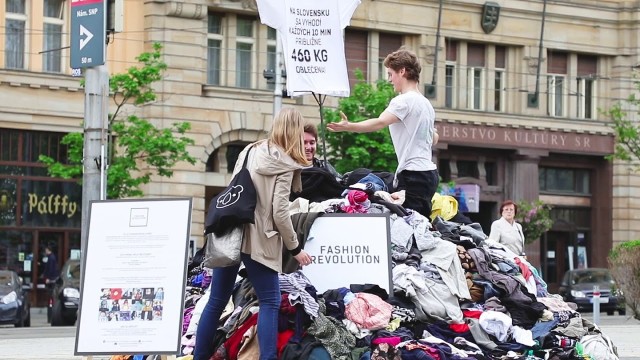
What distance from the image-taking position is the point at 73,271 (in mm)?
34938

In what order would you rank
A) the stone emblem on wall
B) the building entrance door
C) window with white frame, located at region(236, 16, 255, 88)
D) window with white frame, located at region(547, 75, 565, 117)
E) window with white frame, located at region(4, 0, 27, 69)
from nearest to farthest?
window with white frame, located at region(4, 0, 27, 69)
the building entrance door
window with white frame, located at region(236, 16, 255, 88)
the stone emblem on wall
window with white frame, located at region(547, 75, 565, 117)

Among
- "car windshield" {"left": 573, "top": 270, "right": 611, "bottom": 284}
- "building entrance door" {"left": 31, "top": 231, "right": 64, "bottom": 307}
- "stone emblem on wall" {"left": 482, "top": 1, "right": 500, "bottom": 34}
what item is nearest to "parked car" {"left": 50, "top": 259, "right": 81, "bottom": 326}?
"building entrance door" {"left": 31, "top": 231, "right": 64, "bottom": 307}

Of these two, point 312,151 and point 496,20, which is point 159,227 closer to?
point 312,151

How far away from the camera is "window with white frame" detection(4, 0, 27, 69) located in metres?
41.2

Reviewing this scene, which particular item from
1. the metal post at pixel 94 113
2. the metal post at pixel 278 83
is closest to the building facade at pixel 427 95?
the metal post at pixel 278 83

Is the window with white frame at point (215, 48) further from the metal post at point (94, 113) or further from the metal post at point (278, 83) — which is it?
the metal post at point (94, 113)

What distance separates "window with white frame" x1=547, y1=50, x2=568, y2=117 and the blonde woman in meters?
42.5

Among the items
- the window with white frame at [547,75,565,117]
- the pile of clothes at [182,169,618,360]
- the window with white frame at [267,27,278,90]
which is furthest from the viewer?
the window with white frame at [547,75,565,117]

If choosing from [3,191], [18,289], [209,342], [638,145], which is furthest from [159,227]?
[638,145]

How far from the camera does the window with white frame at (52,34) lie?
41875 mm

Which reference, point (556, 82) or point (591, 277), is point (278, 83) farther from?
point (556, 82)

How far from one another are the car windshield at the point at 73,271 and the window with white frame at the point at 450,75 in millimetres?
18877

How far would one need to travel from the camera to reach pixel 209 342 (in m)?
11.7

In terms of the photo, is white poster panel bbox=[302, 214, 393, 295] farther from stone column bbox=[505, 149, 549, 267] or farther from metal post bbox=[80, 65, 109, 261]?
stone column bbox=[505, 149, 549, 267]
